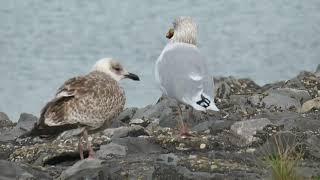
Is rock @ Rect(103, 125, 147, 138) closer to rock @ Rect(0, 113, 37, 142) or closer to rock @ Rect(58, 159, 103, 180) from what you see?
rock @ Rect(0, 113, 37, 142)

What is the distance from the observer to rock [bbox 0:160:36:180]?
901cm

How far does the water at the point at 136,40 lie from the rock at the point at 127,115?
12.8 feet

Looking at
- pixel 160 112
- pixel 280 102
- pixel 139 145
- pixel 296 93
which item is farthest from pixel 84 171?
pixel 296 93

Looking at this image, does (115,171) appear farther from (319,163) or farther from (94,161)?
(319,163)

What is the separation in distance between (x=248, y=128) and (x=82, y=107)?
2150mm

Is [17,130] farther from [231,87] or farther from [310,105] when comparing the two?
[310,105]

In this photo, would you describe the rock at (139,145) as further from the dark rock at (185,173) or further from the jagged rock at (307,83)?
the jagged rock at (307,83)

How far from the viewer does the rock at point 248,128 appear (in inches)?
418

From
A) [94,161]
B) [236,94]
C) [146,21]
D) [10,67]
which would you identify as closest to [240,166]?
[94,161]

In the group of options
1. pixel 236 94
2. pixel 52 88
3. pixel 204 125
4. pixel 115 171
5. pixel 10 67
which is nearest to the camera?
pixel 115 171

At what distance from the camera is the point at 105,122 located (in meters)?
9.80

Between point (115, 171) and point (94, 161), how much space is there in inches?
14.8

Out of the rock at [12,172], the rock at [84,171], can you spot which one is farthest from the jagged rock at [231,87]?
the rock at [12,172]

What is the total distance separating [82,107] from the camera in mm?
9523
